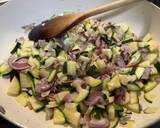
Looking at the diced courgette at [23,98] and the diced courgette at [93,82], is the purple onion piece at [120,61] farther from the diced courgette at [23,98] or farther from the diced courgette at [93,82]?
the diced courgette at [23,98]

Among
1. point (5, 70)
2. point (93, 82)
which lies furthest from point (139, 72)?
point (5, 70)

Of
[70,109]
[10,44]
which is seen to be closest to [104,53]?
[70,109]

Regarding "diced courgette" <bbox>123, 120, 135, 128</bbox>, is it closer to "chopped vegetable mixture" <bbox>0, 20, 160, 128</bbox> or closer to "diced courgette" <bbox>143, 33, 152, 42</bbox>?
"chopped vegetable mixture" <bbox>0, 20, 160, 128</bbox>

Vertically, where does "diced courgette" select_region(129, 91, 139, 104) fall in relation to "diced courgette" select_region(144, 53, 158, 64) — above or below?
below

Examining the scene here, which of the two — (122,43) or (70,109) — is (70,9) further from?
(70,109)

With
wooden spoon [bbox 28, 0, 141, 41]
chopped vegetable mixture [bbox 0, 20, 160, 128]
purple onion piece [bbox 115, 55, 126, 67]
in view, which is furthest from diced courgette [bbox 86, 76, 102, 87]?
wooden spoon [bbox 28, 0, 141, 41]

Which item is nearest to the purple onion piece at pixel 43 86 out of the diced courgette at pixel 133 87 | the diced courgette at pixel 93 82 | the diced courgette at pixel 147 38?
the diced courgette at pixel 93 82

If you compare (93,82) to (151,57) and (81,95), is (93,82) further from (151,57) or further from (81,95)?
(151,57)
